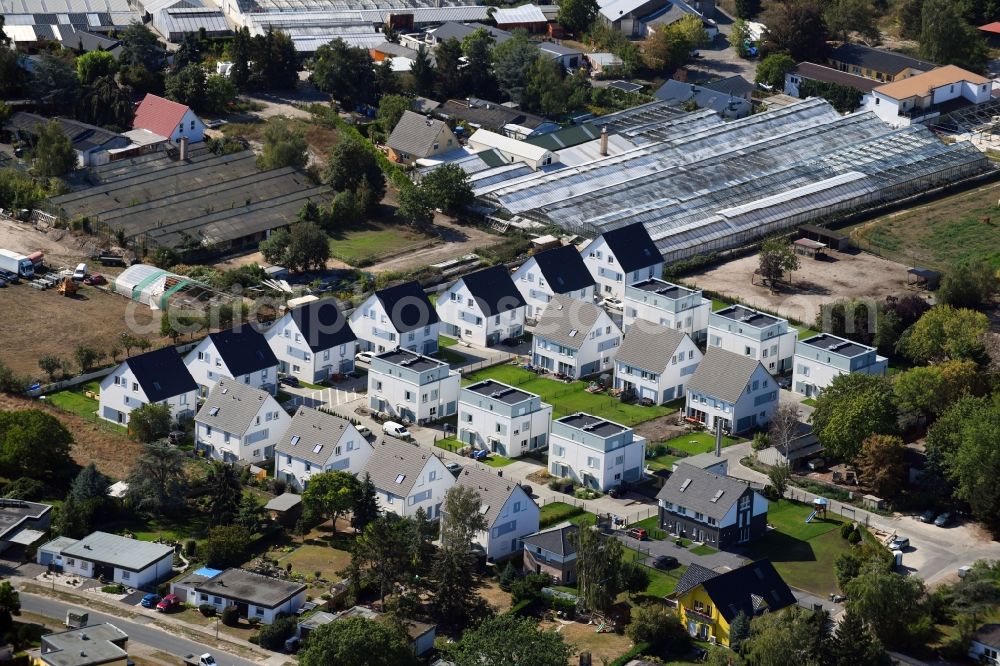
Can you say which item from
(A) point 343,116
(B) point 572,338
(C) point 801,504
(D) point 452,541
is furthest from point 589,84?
(D) point 452,541

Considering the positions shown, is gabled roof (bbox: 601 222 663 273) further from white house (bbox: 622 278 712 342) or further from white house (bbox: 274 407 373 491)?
white house (bbox: 274 407 373 491)

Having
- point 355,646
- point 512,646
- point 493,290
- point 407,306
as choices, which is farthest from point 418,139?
point 512,646

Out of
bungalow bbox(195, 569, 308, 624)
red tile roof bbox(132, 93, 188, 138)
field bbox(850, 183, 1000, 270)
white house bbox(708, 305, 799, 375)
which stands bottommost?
field bbox(850, 183, 1000, 270)

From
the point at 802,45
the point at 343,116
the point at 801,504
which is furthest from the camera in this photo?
the point at 802,45

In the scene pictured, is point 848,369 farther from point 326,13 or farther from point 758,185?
point 326,13

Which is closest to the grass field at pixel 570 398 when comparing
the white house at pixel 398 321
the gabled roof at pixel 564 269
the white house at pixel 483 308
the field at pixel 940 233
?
the white house at pixel 483 308

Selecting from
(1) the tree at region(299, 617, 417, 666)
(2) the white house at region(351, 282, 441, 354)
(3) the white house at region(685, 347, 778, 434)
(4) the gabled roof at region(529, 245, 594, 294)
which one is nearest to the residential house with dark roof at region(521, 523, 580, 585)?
(1) the tree at region(299, 617, 417, 666)

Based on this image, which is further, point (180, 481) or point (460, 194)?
point (460, 194)
